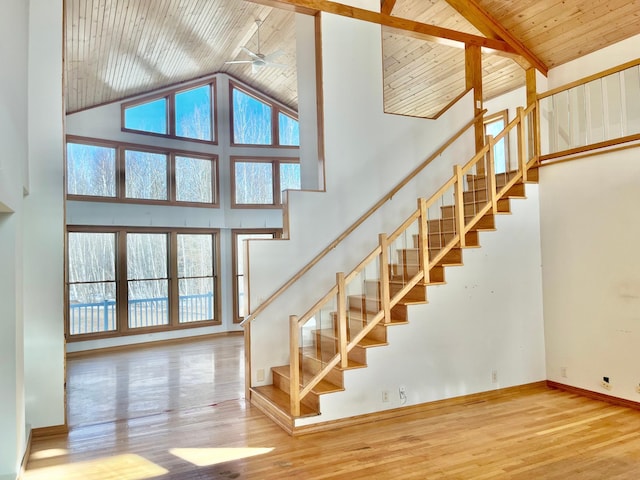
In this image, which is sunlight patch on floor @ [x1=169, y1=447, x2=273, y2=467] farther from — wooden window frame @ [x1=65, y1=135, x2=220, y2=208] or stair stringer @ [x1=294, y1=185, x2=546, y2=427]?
wooden window frame @ [x1=65, y1=135, x2=220, y2=208]

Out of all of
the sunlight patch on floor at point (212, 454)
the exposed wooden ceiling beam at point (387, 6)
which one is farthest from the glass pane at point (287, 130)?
the sunlight patch on floor at point (212, 454)

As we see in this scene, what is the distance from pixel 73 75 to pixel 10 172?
4560mm

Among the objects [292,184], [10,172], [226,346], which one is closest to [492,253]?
[10,172]

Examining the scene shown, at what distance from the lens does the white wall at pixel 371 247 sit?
14.6ft

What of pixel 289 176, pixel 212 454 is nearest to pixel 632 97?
pixel 212 454

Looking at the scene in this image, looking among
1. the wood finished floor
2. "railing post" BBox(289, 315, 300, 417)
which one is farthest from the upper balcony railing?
"railing post" BBox(289, 315, 300, 417)

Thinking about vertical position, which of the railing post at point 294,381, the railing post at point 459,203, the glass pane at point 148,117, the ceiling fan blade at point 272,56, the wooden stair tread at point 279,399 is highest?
the ceiling fan blade at point 272,56

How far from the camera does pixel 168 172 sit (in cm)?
894

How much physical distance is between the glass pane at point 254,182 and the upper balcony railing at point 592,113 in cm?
602

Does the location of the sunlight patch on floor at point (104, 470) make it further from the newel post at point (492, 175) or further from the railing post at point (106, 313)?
the railing post at point (106, 313)

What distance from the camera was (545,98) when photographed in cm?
547

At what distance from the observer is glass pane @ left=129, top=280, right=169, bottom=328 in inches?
333

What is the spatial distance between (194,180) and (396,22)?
531 centimetres

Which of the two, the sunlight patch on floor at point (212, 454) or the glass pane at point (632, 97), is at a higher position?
the glass pane at point (632, 97)
